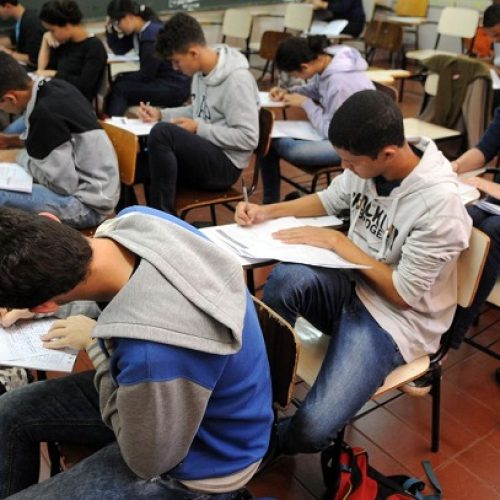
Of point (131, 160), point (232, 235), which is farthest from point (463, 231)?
point (131, 160)

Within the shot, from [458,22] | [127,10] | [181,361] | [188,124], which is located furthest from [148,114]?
[458,22]

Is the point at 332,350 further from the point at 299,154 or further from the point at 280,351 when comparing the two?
the point at 299,154

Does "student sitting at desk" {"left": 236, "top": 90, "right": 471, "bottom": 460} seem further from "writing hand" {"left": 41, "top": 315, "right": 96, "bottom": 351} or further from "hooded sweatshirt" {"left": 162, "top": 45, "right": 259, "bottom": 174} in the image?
"hooded sweatshirt" {"left": 162, "top": 45, "right": 259, "bottom": 174}

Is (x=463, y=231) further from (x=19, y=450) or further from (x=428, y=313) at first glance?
(x=19, y=450)

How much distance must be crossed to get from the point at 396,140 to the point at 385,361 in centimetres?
57

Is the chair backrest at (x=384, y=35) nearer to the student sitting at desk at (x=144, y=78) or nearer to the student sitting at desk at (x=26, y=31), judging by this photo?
the student sitting at desk at (x=144, y=78)

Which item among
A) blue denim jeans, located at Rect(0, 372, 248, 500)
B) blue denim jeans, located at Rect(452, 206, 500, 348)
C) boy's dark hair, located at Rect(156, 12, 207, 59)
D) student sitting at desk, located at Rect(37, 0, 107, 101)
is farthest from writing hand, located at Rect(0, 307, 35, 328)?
student sitting at desk, located at Rect(37, 0, 107, 101)

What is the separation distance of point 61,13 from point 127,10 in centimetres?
49

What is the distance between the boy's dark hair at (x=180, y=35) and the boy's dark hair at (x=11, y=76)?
0.72m

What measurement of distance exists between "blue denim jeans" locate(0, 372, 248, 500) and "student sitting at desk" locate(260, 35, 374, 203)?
1.85 meters

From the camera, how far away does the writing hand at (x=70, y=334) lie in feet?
3.88

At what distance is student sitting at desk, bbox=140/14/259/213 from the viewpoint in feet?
8.13

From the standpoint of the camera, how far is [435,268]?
4.52ft

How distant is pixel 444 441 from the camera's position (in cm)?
181
